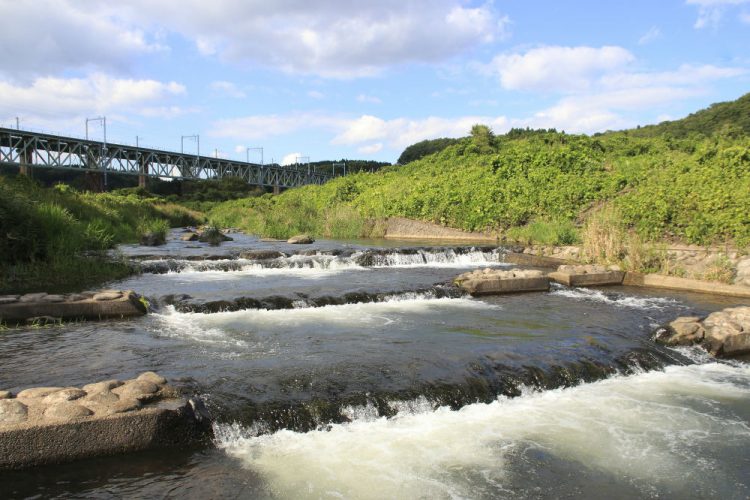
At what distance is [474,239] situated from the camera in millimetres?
23062

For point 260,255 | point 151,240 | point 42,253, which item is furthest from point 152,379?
point 151,240

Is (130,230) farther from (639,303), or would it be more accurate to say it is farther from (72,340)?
(639,303)

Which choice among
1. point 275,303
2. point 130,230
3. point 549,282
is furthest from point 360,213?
point 275,303

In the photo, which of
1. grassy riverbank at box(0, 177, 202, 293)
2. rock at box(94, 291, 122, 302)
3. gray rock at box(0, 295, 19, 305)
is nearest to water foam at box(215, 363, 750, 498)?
rock at box(94, 291, 122, 302)

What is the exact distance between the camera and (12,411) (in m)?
3.95

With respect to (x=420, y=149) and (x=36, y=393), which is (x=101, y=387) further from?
(x=420, y=149)

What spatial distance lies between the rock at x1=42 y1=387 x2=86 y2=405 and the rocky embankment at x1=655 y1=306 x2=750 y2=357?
742cm

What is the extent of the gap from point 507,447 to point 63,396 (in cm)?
369

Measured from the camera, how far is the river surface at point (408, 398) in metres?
3.91

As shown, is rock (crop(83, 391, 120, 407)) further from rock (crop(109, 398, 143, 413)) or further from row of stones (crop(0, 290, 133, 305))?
row of stones (crop(0, 290, 133, 305))

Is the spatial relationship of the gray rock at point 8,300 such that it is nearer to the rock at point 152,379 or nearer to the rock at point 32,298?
the rock at point 32,298

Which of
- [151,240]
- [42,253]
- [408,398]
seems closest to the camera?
[408,398]

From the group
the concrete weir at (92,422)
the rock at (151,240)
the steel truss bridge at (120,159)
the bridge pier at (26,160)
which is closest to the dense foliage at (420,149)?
the steel truss bridge at (120,159)

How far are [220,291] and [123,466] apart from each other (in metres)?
6.66
